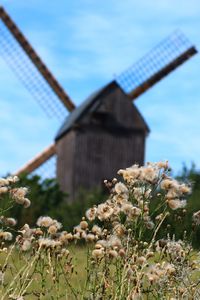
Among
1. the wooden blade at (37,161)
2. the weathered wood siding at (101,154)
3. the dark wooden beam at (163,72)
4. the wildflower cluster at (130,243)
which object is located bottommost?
→ the wildflower cluster at (130,243)

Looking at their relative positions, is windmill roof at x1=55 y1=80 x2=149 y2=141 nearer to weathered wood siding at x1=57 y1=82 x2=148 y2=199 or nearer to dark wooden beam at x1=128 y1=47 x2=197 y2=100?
weathered wood siding at x1=57 y1=82 x2=148 y2=199

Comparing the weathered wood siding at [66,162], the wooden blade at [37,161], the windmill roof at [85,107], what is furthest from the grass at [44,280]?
the wooden blade at [37,161]

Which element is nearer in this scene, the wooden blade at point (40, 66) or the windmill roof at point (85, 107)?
the windmill roof at point (85, 107)

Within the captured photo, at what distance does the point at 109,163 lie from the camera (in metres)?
26.2

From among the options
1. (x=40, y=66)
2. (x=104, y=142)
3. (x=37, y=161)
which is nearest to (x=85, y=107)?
(x=104, y=142)

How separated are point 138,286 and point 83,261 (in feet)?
35.9

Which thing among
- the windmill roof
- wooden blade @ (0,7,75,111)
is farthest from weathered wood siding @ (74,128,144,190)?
wooden blade @ (0,7,75,111)

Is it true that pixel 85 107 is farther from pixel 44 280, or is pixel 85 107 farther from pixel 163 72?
pixel 44 280

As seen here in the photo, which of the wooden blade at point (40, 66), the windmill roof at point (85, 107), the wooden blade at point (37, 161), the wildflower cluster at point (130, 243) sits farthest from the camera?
the wooden blade at point (37, 161)

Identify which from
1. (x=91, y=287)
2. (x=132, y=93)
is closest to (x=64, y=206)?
(x=132, y=93)

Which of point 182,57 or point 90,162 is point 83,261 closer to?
point 90,162

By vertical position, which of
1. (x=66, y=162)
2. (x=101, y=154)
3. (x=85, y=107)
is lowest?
(x=101, y=154)

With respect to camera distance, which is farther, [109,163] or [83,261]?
[109,163]

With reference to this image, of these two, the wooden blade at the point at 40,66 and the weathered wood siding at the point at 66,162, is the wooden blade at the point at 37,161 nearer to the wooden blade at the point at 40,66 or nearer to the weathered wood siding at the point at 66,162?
the weathered wood siding at the point at 66,162
